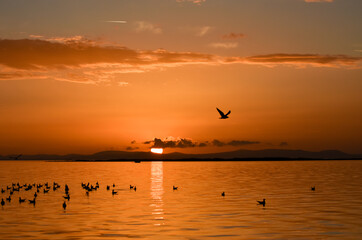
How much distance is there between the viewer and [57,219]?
3753 cm

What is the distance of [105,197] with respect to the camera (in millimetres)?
55438

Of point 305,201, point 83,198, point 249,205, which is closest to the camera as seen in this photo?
point 249,205

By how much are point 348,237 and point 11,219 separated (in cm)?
2610

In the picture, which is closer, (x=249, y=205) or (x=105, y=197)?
(x=249, y=205)

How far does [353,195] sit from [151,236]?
1313 inches

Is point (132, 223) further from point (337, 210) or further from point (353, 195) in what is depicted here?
point (353, 195)

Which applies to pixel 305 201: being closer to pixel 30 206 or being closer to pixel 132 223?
pixel 132 223

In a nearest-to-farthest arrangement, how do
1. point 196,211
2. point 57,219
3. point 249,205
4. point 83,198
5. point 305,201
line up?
point 57,219 → point 196,211 → point 249,205 → point 305,201 → point 83,198

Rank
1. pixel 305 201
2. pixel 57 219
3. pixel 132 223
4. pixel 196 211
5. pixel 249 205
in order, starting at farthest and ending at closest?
pixel 305 201
pixel 249 205
pixel 196 211
pixel 57 219
pixel 132 223

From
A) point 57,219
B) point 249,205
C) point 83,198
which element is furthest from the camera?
point 83,198

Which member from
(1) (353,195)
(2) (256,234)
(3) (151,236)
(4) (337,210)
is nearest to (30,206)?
(3) (151,236)

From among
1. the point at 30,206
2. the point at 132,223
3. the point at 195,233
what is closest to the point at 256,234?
the point at 195,233

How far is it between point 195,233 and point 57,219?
13.0 m

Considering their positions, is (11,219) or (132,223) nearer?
(132,223)
